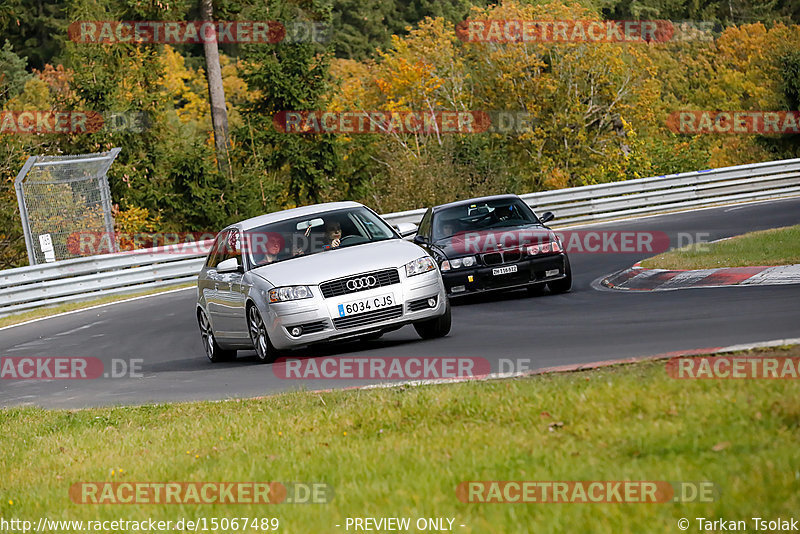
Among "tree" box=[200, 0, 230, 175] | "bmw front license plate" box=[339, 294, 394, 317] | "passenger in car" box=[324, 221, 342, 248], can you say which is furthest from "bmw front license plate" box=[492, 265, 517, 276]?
"tree" box=[200, 0, 230, 175]

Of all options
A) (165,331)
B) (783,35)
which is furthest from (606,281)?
(783,35)

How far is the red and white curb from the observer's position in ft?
44.1

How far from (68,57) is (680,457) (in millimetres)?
65321

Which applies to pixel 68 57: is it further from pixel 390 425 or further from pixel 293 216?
pixel 390 425

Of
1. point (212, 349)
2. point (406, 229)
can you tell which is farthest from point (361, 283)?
point (212, 349)

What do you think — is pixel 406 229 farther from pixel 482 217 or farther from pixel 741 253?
pixel 741 253

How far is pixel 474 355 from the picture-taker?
10.8 meters

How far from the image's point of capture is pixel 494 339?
12.0 metres

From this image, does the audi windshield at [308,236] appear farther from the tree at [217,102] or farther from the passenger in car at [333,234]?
the tree at [217,102]

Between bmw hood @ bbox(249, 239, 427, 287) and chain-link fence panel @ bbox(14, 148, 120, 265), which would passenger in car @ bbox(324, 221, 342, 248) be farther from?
chain-link fence panel @ bbox(14, 148, 120, 265)

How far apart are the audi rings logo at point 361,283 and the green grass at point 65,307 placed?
514 inches

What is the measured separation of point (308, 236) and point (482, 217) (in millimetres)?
4678

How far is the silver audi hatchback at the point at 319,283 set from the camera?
11844 mm

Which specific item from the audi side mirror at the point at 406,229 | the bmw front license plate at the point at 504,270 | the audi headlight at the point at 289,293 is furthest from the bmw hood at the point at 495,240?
the audi headlight at the point at 289,293
